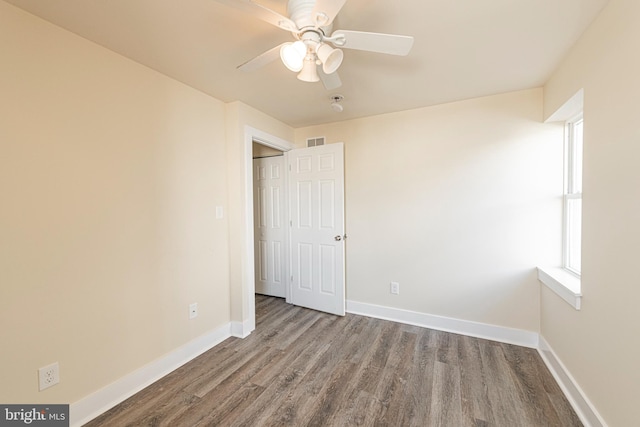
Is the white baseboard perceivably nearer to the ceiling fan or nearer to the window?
the ceiling fan

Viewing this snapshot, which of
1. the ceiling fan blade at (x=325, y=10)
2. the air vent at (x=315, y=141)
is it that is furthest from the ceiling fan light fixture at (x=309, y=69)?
the air vent at (x=315, y=141)

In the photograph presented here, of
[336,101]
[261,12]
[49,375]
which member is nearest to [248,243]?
[49,375]

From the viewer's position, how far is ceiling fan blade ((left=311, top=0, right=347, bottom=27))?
106 cm

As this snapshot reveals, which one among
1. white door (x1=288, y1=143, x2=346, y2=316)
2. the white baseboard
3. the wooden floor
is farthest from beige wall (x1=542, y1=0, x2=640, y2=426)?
the white baseboard

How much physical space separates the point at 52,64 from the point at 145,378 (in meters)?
2.15

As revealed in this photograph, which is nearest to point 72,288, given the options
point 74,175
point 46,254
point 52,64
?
point 46,254

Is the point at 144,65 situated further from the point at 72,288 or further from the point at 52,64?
the point at 72,288

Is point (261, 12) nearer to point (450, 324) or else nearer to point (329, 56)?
point (329, 56)

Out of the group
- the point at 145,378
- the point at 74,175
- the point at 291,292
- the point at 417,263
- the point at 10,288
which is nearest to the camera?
the point at 10,288

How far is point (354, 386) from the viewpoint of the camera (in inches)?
74.6

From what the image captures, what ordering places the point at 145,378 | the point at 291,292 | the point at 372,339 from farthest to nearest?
the point at 291,292 → the point at 372,339 → the point at 145,378

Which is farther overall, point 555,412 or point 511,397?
point 511,397

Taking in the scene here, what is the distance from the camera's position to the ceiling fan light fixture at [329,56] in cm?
128

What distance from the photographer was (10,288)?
134 centimetres
